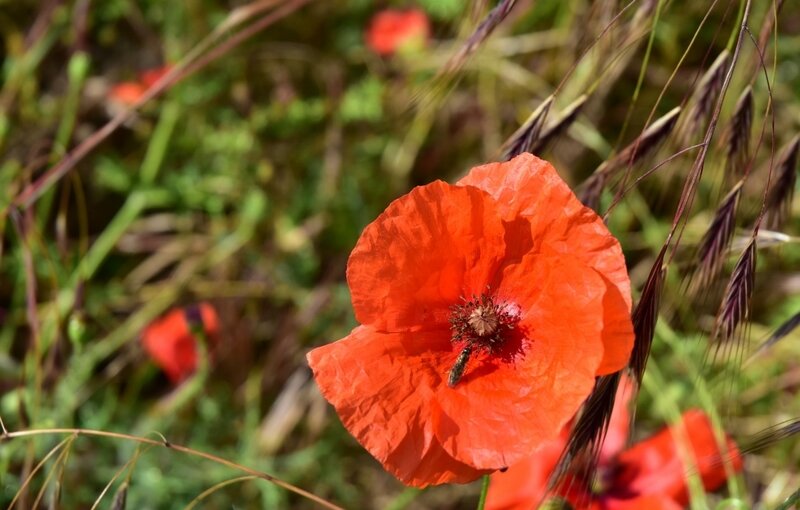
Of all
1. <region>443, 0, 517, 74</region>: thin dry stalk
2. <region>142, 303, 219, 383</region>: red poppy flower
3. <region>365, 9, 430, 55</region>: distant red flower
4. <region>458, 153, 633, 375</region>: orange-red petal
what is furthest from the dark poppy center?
<region>365, 9, 430, 55</region>: distant red flower

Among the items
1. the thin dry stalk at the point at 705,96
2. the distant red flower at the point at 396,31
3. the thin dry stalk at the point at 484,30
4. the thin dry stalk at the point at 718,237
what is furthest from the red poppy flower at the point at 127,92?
the thin dry stalk at the point at 718,237

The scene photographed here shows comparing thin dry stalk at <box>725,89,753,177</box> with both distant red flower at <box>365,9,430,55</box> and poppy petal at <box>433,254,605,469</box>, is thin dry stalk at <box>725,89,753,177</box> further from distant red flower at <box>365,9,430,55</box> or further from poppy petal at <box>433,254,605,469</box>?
distant red flower at <box>365,9,430,55</box>

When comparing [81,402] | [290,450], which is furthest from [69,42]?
[290,450]

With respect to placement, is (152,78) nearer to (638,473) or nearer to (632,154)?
(638,473)

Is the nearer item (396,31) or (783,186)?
(783,186)

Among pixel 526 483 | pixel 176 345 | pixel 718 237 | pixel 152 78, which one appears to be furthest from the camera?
pixel 152 78

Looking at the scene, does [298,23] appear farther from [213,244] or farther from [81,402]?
[81,402]

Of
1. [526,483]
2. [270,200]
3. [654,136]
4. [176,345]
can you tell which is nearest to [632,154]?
[654,136]

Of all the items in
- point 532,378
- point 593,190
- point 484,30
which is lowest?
point 532,378
